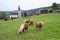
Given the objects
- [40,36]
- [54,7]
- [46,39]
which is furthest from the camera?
[54,7]

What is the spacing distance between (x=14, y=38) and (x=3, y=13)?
50724 millimetres

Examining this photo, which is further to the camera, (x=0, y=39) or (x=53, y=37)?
(x=0, y=39)

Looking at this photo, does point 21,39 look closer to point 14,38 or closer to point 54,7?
point 14,38

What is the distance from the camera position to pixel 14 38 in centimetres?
1370

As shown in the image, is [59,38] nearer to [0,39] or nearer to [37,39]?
[37,39]

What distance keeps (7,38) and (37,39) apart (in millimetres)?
2510

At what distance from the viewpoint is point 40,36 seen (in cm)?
1348

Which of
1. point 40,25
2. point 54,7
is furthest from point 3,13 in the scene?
point 40,25

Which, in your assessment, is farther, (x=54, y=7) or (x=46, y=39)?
(x=54, y=7)

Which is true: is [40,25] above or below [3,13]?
above

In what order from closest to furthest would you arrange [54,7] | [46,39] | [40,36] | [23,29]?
1. [46,39]
2. [40,36]
3. [23,29]
4. [54,7]

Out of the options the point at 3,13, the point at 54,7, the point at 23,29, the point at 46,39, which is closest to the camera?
the point at 46,39

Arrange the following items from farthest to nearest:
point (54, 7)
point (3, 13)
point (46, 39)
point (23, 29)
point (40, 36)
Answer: point (3, 13) → point (54, 7) → point (23, 29) → point (40, 36) → point (46, 39)

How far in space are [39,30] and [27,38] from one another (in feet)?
8.45
